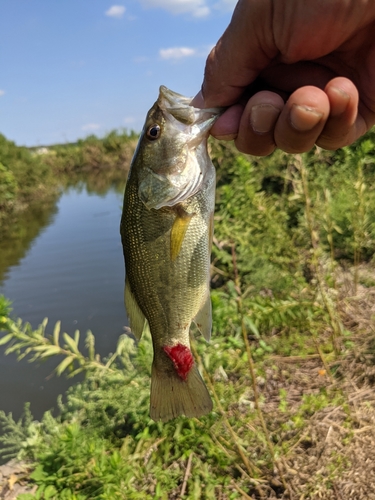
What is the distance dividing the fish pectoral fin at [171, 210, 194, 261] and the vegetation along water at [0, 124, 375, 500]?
0.59 metres

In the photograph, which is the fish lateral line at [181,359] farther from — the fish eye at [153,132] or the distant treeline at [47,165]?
the distant treeline at [47,165]

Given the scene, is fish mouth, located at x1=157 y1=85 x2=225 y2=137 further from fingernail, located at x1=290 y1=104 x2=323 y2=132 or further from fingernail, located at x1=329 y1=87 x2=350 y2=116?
fingernail, located at x1=329 y1=87 x2=350 y2=116

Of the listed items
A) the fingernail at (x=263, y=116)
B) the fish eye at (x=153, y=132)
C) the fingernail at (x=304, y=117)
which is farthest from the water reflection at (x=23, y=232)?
the fingernail at (x=304, y=117)

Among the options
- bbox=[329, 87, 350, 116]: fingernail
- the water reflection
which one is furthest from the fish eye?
the water reflection

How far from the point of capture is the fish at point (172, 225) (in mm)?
1914

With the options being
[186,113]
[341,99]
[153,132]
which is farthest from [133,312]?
[341,99]

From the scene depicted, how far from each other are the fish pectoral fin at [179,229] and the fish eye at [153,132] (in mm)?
371

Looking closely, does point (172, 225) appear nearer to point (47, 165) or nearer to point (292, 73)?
point (292, 73)

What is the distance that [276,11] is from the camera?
1.86 metres

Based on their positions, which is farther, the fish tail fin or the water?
the water

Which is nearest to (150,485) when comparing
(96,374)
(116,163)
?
(96,374)

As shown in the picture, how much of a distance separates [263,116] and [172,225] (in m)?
0.65

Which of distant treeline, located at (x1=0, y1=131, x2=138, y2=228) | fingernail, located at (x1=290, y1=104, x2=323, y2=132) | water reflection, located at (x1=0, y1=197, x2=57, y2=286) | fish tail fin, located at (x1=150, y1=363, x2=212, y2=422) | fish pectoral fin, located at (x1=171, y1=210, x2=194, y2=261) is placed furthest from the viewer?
distant treeline, located at (x1=0, y1=131, x2=138, y2=228)

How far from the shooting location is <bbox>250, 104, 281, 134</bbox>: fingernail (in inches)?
75.3
